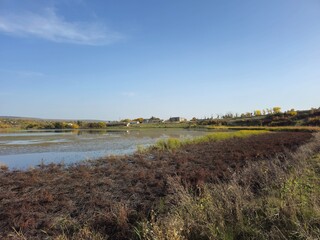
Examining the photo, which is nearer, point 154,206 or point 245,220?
point 245,220

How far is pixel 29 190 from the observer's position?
7559mm

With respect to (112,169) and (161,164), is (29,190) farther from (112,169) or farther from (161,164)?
(161,164)

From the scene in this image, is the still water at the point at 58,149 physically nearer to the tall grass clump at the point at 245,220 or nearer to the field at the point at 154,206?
the field at the point at 154,206

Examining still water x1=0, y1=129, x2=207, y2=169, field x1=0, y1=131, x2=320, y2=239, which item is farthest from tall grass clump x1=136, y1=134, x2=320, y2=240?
still water x1=0, y1=129, x2=207, y2=169

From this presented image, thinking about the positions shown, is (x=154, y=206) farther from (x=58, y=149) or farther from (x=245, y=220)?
(x=58, y=149)

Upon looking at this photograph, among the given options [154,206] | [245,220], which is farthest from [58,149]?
[245,220]

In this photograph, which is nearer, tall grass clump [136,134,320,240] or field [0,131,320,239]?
tall grass clump [136,134,320,240]

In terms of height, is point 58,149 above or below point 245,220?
below

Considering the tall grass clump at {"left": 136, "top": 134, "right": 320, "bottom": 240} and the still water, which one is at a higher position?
the tall grass clump at {"left": 136, "top": 134, "right": 320, "bottom": 240}

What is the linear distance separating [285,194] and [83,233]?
3948 millimetres

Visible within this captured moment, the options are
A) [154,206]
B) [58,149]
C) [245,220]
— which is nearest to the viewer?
[245,220]

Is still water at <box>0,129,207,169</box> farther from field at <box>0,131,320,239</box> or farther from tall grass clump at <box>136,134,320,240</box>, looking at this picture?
tall grass clump at <box>136,134,320,240</box>

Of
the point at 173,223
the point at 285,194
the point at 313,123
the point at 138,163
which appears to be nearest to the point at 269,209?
the point at 285,194

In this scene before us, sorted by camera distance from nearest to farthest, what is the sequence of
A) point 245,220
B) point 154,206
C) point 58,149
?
point 245,220, point 154,206, point 58,149
